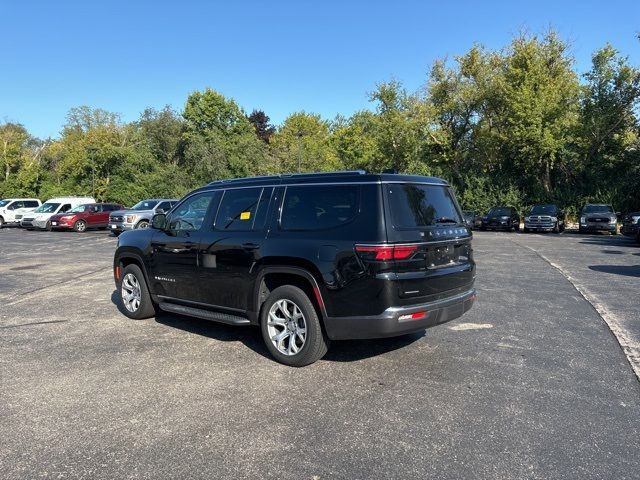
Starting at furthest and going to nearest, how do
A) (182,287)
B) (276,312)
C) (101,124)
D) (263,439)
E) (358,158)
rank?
1. (101,124)
2. (358,158)
3. (182,287)
4. (276,312)
5. (263,439)

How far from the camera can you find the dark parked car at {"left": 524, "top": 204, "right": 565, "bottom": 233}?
29.0 meters

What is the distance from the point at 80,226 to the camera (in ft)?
93.0

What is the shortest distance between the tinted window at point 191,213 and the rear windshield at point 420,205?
2428 mm

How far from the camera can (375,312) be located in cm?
442

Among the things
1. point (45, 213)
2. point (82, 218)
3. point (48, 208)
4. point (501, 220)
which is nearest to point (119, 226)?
point (82, 218)

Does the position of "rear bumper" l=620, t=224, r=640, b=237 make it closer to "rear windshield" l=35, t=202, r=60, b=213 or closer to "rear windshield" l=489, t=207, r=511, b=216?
"rear windshield" l=489, t=207, r=511, b=216

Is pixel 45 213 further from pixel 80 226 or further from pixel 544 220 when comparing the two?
pixel 544 220

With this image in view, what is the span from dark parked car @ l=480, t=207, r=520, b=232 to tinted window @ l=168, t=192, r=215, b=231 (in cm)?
2739

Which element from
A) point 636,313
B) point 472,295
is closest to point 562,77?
point 636,313

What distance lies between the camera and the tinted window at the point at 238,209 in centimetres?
548

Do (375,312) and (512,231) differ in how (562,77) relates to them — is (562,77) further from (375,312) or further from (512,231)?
(375,312)

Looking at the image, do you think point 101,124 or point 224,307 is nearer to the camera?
point 224,307

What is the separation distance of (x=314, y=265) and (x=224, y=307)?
4.65 ft

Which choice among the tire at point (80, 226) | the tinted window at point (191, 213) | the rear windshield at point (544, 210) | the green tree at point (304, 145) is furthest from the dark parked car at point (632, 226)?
the green tree at point (304, 145)
